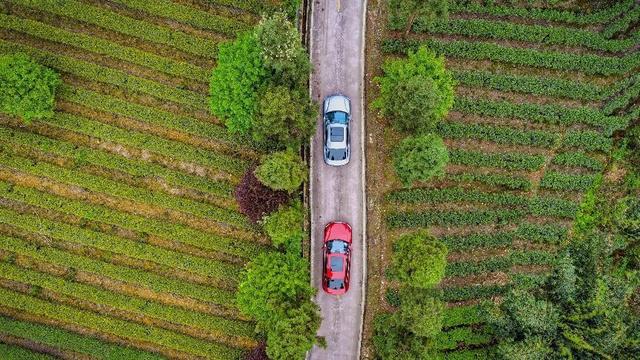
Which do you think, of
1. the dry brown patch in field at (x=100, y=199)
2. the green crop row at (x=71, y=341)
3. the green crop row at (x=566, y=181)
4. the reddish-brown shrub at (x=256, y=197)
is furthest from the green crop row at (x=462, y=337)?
the green crop row at (x=71, y=341)

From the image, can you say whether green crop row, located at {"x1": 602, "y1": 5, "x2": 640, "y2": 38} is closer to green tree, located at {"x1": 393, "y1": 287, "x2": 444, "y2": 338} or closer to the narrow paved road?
the narrow paved road

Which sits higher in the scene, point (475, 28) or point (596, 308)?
point (475, 28)

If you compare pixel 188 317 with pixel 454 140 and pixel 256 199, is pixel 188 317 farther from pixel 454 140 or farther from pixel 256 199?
pixel 454 140

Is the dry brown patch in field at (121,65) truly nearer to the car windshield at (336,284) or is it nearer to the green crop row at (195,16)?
the green crop row at (195,16)

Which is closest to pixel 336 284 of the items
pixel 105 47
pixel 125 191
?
pixel 125 191

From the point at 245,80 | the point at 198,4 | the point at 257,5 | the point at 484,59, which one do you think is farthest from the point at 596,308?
the point at 198,4

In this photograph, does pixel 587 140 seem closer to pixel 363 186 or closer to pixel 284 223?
pixel 363 186

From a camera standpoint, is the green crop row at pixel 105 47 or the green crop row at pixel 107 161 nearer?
the green crop row at pixel 105 47
